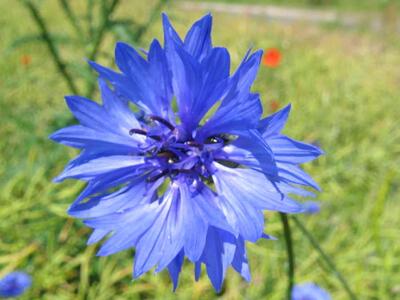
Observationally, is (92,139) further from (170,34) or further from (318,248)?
(318,248)

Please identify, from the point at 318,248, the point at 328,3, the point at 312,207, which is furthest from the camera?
the point at 328,3

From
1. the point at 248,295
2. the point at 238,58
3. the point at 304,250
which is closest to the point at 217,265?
the point at 248,295

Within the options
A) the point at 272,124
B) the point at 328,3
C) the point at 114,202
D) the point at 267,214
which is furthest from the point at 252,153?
the point at 328,3

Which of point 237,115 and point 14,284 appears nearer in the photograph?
point 237,115

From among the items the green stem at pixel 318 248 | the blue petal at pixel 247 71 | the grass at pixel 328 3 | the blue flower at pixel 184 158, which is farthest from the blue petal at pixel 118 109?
the grass at pixel 328 3

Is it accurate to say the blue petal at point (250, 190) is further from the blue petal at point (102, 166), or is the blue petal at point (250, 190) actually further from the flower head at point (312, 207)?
the flower head at point (312, 207)
